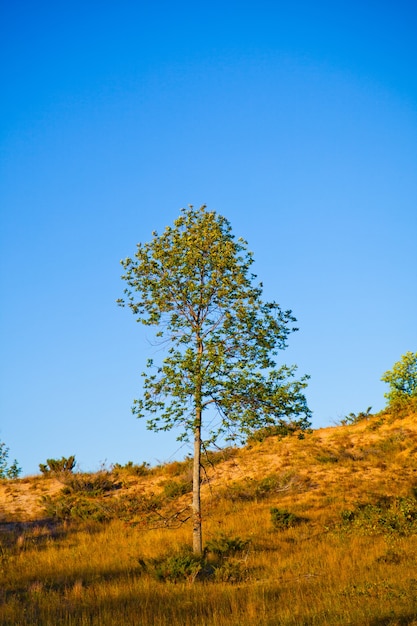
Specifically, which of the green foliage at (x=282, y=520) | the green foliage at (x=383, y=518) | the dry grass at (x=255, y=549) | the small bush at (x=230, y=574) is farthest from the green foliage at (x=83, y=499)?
the small bush at (x=230, y=574)

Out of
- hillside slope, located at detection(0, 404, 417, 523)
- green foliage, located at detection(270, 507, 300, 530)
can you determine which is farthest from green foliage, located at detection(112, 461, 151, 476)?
green foliage, located at detection(270, 507, 300, 530)

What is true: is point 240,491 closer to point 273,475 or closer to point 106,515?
point 273,475

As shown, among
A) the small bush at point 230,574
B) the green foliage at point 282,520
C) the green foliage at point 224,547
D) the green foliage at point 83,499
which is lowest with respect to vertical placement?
the small bush at point 230,574

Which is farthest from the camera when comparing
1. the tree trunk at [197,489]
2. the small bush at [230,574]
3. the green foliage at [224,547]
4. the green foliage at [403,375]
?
the green foliage at [403,375]

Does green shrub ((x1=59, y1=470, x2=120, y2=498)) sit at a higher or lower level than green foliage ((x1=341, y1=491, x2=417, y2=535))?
higher

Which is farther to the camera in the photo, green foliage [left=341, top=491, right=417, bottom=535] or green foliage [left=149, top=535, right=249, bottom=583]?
green foliage [left=341, top=491, right=417, bottom=535]

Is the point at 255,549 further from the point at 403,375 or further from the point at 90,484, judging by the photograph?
the point at 403,375

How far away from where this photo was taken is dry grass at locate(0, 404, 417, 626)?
35.9ft

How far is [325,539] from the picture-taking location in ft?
62.1

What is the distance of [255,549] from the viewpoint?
18.4m

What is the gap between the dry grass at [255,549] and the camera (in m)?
11.0

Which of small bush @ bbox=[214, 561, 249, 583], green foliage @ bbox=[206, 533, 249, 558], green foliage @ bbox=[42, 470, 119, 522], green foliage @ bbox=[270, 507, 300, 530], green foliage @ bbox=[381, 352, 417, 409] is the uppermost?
green foliage @ bbox=[381, 352, 417, 409]

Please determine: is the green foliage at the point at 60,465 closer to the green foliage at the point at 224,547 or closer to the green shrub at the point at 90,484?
the green shrub at the point at 90,484

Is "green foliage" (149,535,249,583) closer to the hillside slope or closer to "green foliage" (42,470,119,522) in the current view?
the hillside slope
